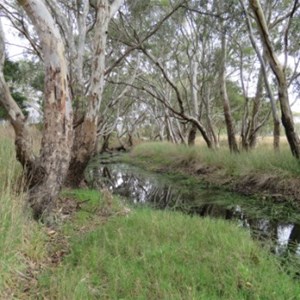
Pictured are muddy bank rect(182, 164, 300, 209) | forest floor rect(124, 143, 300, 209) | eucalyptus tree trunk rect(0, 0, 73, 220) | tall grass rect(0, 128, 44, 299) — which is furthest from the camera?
forest floor rect(124, 143, 300, 209)

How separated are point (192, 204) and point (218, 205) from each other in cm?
56

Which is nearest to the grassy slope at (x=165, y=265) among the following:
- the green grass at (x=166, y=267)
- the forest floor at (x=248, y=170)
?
the green grass at (x=166, y=267)

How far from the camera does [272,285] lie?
323cm

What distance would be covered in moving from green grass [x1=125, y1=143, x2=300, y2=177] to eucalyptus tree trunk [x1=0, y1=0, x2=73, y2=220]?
5321 mm

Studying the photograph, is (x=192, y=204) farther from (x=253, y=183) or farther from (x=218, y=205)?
(x=253, y=183)

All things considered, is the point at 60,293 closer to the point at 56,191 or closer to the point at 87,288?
the point at 87,288

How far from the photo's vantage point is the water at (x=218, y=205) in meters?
5.43

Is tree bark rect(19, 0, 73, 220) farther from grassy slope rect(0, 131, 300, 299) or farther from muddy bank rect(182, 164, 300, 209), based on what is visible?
muddy bank rect(182, 164, 300, 209)

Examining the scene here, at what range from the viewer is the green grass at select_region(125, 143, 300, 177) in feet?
27.1

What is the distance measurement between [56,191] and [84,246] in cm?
110

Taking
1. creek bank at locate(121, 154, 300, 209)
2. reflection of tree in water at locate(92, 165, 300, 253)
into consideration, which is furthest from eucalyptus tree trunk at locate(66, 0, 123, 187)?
creek bank at locate(121, 154, 300, 209)

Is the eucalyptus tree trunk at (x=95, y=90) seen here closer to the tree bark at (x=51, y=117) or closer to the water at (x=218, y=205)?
the water at (x=218, y=205)

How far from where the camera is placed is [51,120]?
4.74 metres

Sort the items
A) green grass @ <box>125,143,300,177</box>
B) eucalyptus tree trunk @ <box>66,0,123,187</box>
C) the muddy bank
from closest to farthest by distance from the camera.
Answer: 1. eucalyptus tree trunk @ <box>66,0,123,187</box>
2. the muddy bank
3. green grass @ <box>125,143,300,177</box>
